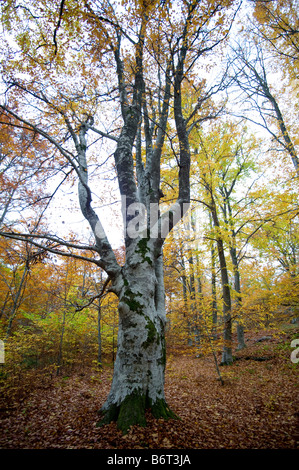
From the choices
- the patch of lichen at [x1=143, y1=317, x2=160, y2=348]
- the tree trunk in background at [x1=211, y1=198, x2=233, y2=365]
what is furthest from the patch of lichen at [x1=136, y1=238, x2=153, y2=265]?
the tree trunk in background at [x1=211, y1=198, x2=233, y2=365]

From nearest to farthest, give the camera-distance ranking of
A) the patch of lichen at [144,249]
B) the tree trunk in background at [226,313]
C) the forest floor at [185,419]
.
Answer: the forest floor at [185,419]
the patch of lichen at [144,249]
the tree trunk in background at [226,313]

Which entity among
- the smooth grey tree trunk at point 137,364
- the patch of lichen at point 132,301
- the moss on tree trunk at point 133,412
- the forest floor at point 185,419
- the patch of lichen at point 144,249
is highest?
the patch of lichen at point 144,249

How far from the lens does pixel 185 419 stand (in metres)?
2.78

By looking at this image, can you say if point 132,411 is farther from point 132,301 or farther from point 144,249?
point 144,249

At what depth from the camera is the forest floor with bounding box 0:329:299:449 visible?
2166mm

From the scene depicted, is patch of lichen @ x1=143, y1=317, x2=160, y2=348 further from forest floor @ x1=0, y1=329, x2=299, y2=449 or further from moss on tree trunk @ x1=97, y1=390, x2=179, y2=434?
forest floor @ x1=0, y1=329, x2=299, y2=449

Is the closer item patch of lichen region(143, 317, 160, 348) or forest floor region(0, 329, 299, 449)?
forest floor region(0, 329, 299, 449)

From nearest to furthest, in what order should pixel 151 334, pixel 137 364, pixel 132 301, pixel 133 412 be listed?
pixel 133 412
pixel 137 364
pixel 151 334
pixel 132 301

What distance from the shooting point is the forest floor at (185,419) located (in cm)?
Answer: 217

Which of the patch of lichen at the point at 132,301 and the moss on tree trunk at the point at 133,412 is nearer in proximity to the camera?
the moss on tree trunk at the point at 133,412

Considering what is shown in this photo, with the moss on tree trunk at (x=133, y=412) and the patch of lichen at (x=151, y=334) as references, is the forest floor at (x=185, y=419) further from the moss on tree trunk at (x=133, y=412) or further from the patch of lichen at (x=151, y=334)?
the patch of lichen at (x=151, y=334)

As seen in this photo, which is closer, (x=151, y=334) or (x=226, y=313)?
(x=151, y=334)

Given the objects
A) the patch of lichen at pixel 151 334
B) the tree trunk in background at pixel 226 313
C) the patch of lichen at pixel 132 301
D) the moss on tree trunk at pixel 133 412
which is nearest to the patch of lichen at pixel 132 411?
the moss on tree trunk at pixel 133 412

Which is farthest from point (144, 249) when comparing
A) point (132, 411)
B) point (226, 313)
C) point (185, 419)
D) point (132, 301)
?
point (226, 313)
